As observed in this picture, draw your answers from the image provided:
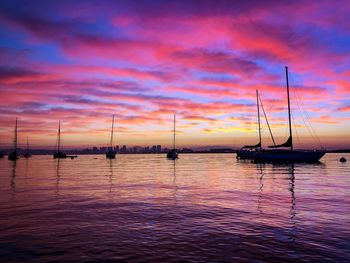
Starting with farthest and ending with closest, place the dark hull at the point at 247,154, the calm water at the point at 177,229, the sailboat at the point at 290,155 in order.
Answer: the dark hull at the point at 247,154 → the sailboat at the point at 290,155 → the calm water at the point at 177,229

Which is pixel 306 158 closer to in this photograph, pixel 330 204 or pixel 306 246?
pixel 330 204

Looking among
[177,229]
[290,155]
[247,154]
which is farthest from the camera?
[247,154]

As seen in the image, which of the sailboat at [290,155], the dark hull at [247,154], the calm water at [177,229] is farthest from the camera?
the dark hull at [247,154]

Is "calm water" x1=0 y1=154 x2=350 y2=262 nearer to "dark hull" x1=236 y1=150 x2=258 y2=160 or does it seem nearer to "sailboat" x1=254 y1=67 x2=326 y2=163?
"sailboat" x1=254 y1=67 x2=326 y2=163

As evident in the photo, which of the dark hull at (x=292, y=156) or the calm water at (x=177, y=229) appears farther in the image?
the dark hull at (x=292, y=156)

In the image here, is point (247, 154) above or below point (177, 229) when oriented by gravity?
above

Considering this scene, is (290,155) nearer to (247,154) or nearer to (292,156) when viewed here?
(292,156)

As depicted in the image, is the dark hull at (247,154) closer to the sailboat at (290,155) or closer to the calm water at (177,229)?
the sailboat at (290,155)

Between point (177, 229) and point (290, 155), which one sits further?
point (290, 155)

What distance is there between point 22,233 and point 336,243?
47.6ft

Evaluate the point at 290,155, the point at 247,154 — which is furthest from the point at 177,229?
the point at 247,154

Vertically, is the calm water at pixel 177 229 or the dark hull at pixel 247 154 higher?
the dark hull at pixel 247 154

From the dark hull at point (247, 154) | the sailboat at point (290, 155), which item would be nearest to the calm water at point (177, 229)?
the sailboat at point (290, 155)

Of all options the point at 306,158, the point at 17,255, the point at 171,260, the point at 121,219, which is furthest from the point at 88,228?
the point at 306,158
